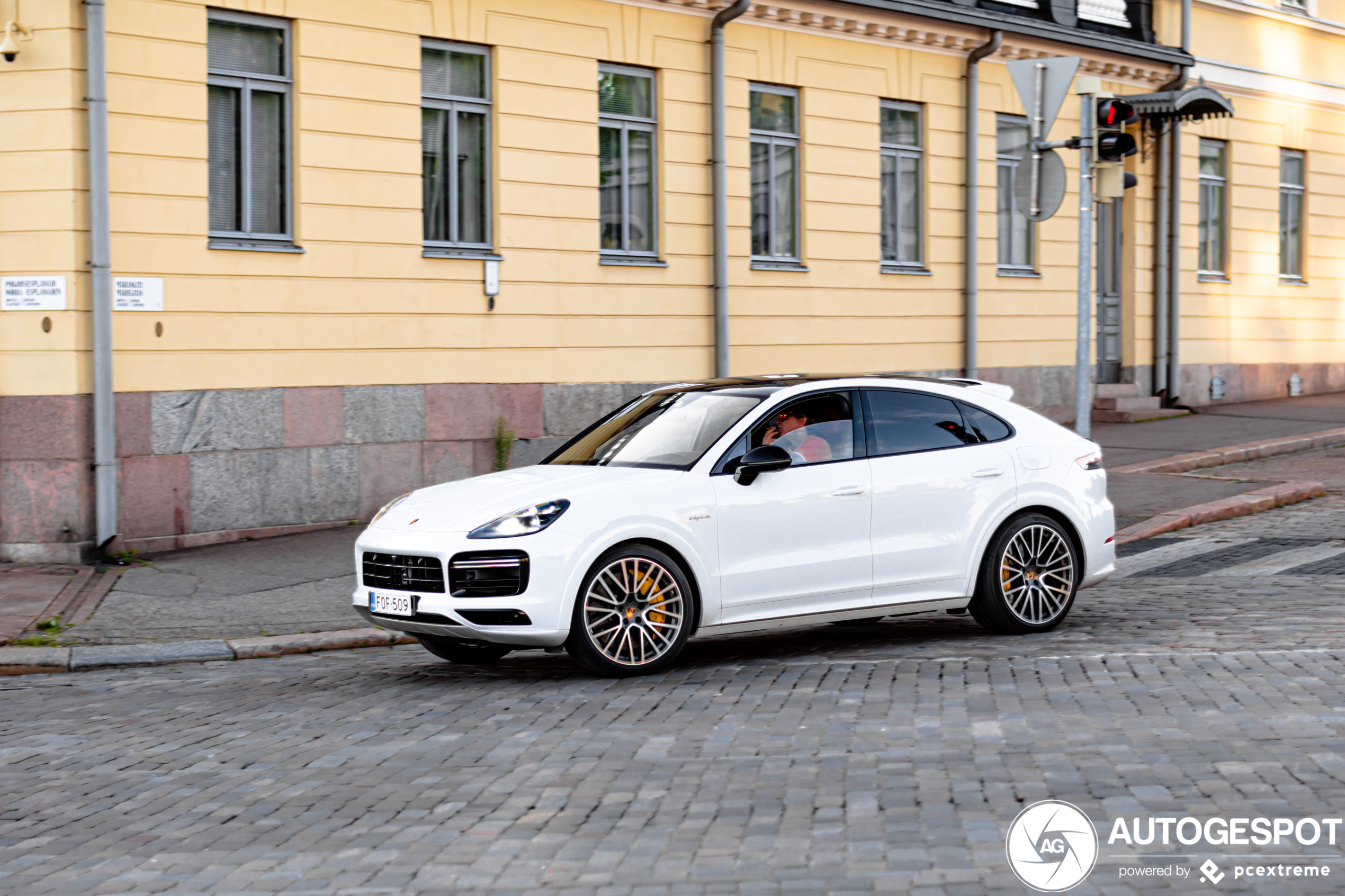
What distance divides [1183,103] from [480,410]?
11.7m

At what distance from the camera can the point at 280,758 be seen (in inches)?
250

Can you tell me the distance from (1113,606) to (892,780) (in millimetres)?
4788

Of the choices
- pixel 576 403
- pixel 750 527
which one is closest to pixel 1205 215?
pixel 576 403

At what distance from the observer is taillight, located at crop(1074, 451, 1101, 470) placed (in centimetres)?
930

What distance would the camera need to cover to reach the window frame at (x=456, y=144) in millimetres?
14742

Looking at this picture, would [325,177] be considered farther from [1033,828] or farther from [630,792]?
[1033,828]

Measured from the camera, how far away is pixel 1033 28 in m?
20.2

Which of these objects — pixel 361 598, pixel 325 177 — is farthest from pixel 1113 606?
pixel 325 177

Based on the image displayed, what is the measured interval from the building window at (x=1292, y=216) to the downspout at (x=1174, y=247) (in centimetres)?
314

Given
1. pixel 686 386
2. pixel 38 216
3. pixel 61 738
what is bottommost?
pixel 61 738

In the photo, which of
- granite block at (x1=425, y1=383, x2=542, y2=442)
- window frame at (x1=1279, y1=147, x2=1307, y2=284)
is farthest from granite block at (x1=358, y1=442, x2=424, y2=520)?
window frame at (x1=1279, y1=147, x2=1307, y2=284)

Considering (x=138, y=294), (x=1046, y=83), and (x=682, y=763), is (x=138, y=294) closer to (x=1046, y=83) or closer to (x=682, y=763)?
(x=1046, y=83)

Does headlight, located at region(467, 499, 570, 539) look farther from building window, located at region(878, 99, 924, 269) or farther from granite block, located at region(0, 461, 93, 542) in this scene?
building window, located at region(878, 99, 924, 269)

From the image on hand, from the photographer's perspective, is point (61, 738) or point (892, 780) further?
point (61, 738)
